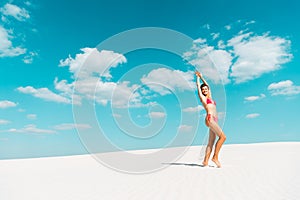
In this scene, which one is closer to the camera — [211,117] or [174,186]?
[174,186]

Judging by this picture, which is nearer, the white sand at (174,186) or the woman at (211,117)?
the white sand at (174,186)

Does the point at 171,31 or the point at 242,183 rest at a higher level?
the point at 171,31

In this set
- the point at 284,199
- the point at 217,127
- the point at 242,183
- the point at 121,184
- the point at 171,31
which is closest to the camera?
the point at 284,199

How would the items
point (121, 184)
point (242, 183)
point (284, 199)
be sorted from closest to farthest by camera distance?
point (284, 199), point (242, 183), point (121, 184)

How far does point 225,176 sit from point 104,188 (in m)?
3.79

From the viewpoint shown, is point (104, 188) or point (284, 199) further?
point (104, 188)

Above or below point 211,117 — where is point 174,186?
below

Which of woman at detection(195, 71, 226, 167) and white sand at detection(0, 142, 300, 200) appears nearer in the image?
white sand at detection(0, 142, 300, 200)

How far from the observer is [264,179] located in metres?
7.96

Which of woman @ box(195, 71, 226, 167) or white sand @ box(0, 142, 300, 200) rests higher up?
woman @ box(195, 71, 226, 167)

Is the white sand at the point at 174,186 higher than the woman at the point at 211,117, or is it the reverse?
the woman at the point at 211,117

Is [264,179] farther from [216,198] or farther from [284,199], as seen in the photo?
[216,198]

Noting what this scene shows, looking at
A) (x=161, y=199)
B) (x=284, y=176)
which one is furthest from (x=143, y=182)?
(x=284, y=176)

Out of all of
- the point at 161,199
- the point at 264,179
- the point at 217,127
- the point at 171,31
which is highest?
the point at 171,31
